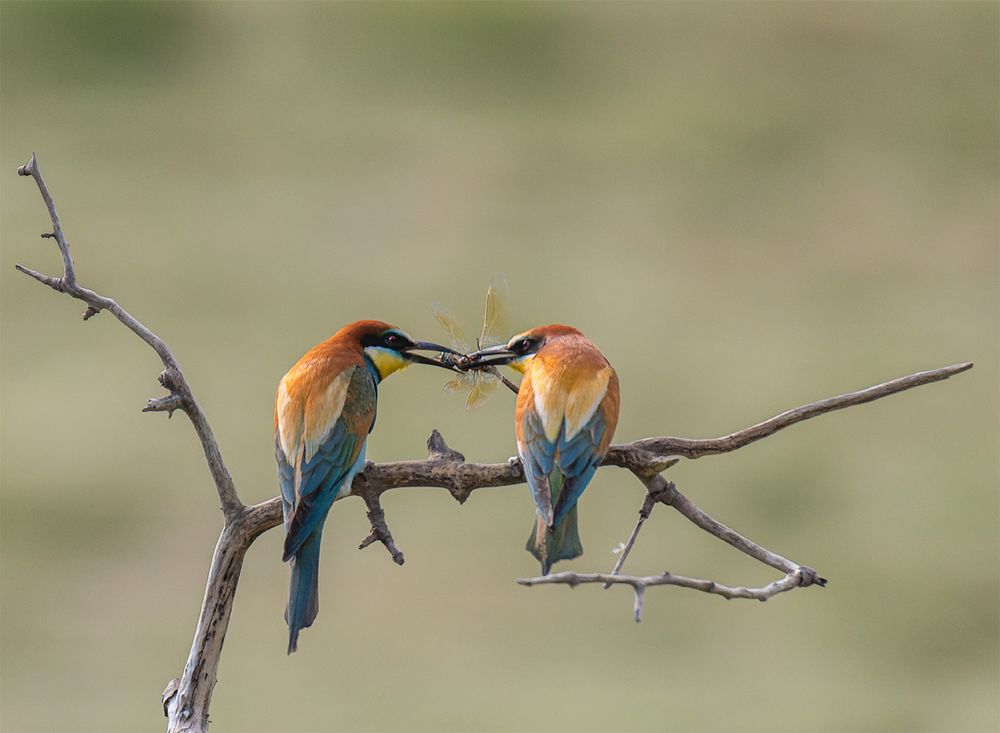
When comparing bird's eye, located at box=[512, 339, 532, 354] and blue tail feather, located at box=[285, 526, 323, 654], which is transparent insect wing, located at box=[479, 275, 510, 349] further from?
blue tail feather, located at box=[285, 526, 323, 654]

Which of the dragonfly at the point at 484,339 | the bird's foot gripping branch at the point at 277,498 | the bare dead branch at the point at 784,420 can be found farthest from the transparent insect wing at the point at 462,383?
the bare dead branch at the point at 784,420

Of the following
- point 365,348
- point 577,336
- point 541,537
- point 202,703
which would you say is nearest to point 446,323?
point 365,348

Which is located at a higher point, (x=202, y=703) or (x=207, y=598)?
(x=207, y=598)

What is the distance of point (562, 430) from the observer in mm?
1598

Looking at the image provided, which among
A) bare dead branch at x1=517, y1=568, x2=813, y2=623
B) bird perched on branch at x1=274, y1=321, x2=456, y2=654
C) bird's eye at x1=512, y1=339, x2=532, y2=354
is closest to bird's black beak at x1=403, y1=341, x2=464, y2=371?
bird perched on branch at x1=274, y1=321, x2=456, y2=654

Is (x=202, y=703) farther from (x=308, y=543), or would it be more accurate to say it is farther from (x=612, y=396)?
(x=612, y=396)

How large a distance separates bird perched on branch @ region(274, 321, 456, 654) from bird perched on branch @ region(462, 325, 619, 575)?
8.3 inches

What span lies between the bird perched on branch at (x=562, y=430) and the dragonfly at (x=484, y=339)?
15cm

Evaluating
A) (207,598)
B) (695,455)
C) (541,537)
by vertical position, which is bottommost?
(207,598)

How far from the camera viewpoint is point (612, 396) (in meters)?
1.65

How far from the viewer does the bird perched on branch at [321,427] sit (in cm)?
163

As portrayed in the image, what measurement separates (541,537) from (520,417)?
0.18 meters

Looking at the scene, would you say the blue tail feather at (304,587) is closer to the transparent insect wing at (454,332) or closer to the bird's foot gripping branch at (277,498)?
the bird's foot gripping branch at (277,498)

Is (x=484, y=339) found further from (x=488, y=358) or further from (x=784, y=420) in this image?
(x=784, y=420)
